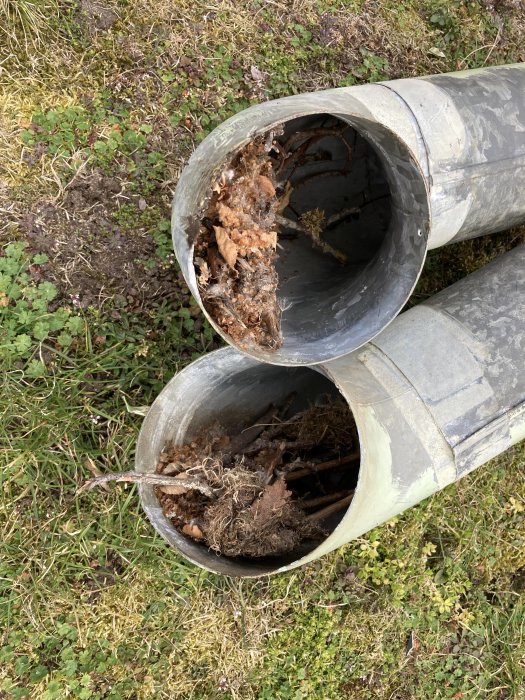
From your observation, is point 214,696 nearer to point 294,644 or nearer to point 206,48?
point 294,644

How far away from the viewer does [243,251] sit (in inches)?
70.2

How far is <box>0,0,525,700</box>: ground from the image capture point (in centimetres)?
255

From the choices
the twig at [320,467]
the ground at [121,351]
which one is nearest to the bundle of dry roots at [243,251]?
the twig at [320,467]

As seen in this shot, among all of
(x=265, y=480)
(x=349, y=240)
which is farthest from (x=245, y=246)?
(x=349, y=240)

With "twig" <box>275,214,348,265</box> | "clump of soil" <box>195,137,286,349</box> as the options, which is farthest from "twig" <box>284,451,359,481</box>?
"twig" <box>275,214,348,265</box>

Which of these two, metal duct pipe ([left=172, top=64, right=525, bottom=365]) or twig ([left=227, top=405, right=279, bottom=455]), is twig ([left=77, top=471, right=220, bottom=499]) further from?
metal duct pipe ([left=172, top=64, right=525, bottom=365])

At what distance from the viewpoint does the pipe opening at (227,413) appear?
6.48 ft

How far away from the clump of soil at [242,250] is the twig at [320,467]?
0.71 metres

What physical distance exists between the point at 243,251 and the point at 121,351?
1.00 meters

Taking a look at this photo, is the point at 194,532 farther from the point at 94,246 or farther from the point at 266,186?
the point at 94,246

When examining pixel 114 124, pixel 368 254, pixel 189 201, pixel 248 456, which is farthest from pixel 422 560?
pixel 114 124

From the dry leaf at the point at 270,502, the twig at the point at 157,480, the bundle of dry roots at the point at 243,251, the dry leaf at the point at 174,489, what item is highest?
the bundle of dry roots at the point at 243,251

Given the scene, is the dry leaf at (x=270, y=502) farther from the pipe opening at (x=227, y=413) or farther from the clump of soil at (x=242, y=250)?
the clump of soil at (x=242, y=250)

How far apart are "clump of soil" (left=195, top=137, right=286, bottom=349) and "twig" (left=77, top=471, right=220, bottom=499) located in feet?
1.74
